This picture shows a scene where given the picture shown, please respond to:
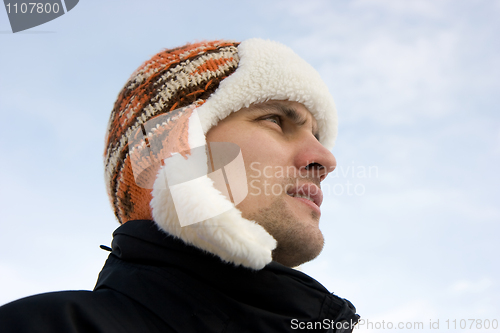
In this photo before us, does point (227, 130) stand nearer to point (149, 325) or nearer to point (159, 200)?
point (159, 200)

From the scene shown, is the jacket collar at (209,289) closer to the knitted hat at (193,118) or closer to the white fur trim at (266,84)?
the knitted hat at (193,118)

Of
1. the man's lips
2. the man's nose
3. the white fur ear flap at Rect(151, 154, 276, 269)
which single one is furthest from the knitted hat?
the man's lips

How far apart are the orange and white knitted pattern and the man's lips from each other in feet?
1.75

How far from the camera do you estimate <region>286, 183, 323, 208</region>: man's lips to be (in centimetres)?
170

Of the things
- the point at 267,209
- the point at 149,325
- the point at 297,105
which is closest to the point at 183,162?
the point at 267,209

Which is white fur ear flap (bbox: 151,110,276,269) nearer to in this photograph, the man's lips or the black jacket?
the black jacket

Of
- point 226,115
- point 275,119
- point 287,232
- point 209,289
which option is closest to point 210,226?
point 209,289

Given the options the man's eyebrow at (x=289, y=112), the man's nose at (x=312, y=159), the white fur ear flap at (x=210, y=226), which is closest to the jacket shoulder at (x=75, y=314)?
the white fur ear flap at (x=210, y=226)

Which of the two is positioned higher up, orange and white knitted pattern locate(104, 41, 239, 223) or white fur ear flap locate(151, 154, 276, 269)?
orange and white knitted pattern locate(104, 41, 239, 223)

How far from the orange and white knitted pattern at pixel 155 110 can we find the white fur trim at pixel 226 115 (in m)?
0.06

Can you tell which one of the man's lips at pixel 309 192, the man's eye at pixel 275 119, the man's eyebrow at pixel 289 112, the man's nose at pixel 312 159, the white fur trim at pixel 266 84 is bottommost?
the man's lips at pixel 309 192

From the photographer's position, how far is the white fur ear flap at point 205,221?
1271mm

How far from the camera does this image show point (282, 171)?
66.7 inches
